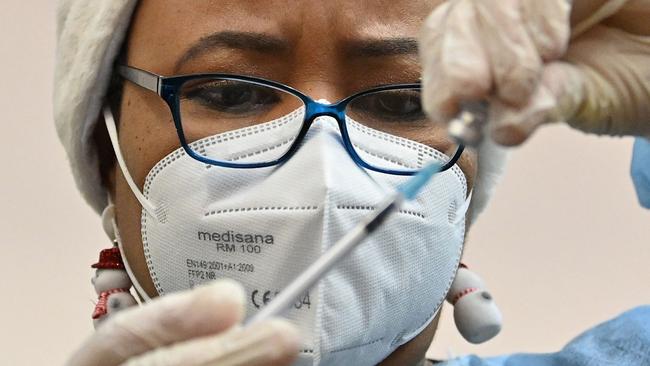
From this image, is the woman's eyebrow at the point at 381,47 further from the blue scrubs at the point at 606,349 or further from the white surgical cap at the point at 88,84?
the blue scrubs at the point at 606,349

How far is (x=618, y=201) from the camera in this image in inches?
62.1

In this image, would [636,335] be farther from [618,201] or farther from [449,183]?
[618,201]

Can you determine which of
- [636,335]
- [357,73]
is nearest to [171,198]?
[357,73]

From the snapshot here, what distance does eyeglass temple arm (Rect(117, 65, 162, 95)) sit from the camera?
3.14 ft

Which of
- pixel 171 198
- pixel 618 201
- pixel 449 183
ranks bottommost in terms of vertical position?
pixel 618 201

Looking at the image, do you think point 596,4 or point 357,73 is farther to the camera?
point 357,73

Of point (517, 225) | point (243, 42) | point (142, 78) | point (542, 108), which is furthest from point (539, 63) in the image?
point (517, 225)

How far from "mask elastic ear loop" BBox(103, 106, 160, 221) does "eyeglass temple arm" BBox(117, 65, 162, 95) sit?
57 mm

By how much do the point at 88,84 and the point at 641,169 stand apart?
2.12ft

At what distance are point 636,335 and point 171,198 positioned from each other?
58 cm

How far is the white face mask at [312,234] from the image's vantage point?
83cm

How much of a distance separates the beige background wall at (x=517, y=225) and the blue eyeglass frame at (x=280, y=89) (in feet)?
2.19

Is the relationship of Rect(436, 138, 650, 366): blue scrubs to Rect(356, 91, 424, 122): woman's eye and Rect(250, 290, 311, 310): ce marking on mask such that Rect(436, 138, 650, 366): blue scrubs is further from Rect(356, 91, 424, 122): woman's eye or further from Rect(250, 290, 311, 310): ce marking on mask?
Rect(250, 290, 311, 310): ce marking on mask

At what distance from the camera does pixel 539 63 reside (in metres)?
0.59
